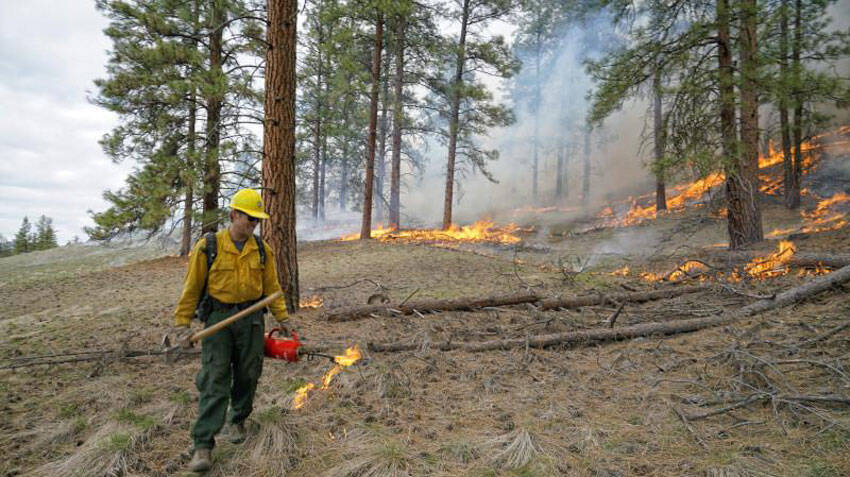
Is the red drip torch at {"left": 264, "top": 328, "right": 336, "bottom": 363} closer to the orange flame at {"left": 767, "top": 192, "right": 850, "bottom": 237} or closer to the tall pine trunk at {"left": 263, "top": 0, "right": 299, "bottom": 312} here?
the tall pine trunk at {"left": 263, "top": 0, "right": 299, "bottom": 312}

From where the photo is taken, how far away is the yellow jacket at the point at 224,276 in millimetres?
3162

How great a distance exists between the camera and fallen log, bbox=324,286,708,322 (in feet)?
21.3

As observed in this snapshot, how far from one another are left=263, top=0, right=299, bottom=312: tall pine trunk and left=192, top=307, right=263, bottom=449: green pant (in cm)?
318

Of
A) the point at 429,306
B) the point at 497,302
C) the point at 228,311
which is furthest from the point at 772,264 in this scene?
the point at 228,311

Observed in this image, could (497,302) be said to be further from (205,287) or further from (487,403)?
(205,287)

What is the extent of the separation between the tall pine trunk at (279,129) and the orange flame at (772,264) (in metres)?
8.40

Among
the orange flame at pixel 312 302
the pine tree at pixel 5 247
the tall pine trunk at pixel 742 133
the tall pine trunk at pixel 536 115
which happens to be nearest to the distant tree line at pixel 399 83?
the tall pine trunk at pixel 742 133

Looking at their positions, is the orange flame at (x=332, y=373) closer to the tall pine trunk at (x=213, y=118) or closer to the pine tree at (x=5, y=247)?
the tall pine trunk at (x=213, y=118)

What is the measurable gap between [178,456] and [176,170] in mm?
10845

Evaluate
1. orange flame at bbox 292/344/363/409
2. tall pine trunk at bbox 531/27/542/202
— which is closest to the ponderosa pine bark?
orange flame at bbox 292/344/363/409

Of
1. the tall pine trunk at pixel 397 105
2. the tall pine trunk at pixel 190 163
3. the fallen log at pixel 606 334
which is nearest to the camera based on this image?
the fallen log at pixel 606 334

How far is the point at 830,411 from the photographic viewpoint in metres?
2.99

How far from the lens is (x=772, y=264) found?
298 inches

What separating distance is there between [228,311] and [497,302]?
4574mm
